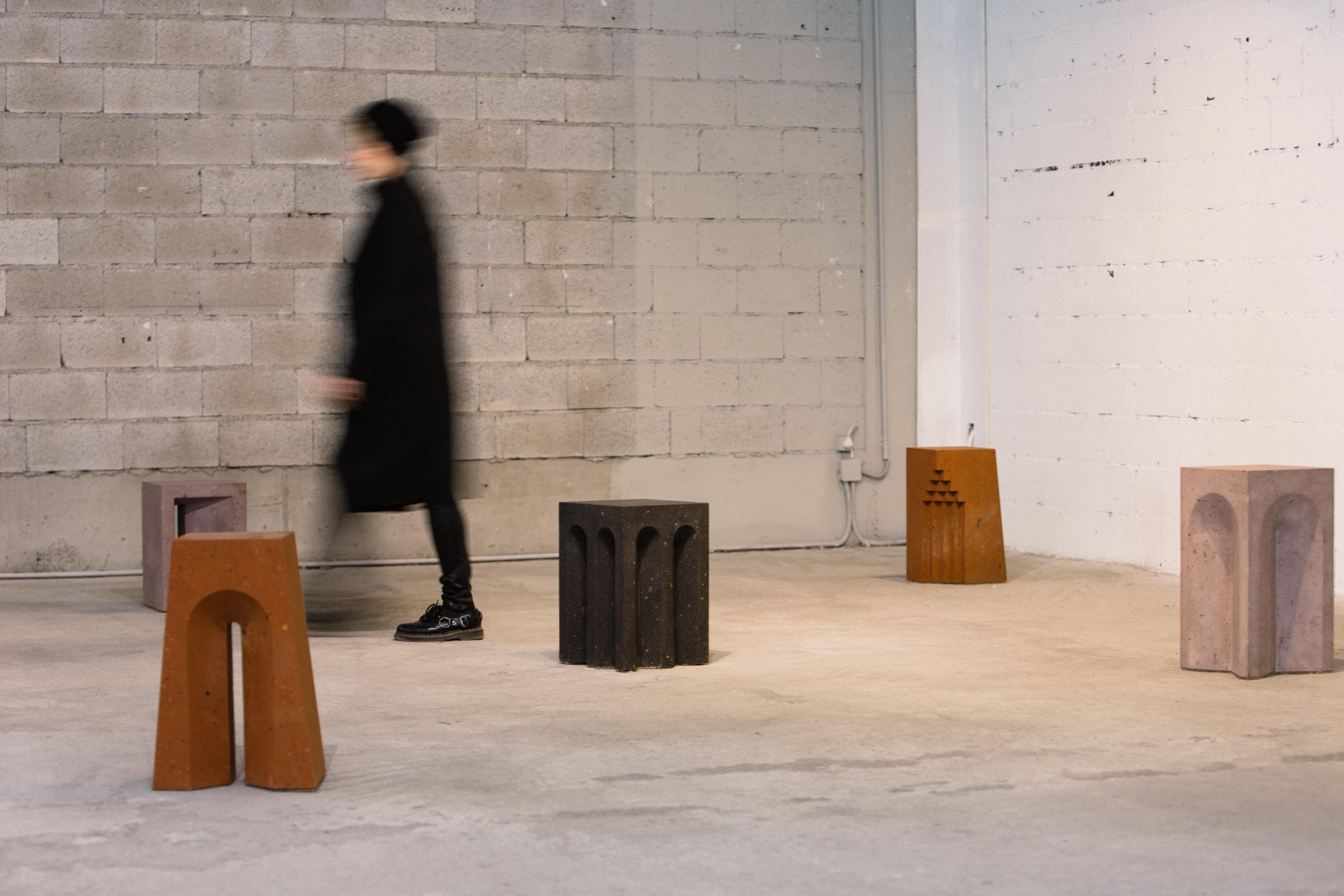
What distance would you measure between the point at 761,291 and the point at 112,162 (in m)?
2.75

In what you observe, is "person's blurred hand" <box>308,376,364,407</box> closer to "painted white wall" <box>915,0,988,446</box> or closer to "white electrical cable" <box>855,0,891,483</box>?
"white electrical cable" <box>855,0,891,483</box>

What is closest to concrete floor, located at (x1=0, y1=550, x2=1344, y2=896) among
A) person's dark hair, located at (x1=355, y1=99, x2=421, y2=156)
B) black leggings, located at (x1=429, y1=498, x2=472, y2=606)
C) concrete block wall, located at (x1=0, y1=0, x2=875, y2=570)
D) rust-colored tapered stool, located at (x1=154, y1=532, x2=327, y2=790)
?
rust-colored tapered stool, located at (x1=154, y1=532, x2=327, y2=790)

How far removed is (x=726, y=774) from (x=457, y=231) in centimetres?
401

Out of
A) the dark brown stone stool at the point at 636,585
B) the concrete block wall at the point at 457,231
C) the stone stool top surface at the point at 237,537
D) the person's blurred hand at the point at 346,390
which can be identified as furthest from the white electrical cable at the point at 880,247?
the stone stool top surface at the point at 237,537

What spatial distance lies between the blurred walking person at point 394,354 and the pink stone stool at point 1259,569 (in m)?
2.01

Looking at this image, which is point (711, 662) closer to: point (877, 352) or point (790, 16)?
point (877, 352)

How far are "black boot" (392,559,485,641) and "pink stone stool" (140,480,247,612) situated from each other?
1.06 m

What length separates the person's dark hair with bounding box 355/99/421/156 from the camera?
4.23m

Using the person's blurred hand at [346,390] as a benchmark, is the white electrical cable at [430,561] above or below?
below

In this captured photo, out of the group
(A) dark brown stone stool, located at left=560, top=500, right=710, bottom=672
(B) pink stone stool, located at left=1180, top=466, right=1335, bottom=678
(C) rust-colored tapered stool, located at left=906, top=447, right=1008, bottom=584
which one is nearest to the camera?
(B) pink stone stool, located at left=1180, top=466, right=1335, bottom=678

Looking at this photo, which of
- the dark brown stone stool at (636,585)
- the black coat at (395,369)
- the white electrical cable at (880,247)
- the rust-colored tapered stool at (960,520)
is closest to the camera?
the dark brown stone stool at (636,585)

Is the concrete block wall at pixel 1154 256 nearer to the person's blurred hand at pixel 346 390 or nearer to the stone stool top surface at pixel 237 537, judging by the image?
the person's blurred hand at pixel 346 390

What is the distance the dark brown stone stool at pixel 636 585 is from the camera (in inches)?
153

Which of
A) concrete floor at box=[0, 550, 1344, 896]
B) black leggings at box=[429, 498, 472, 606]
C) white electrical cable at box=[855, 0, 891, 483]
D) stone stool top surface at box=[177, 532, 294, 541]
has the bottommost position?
concrete floor at box=[0, 550, 1344, 896]
